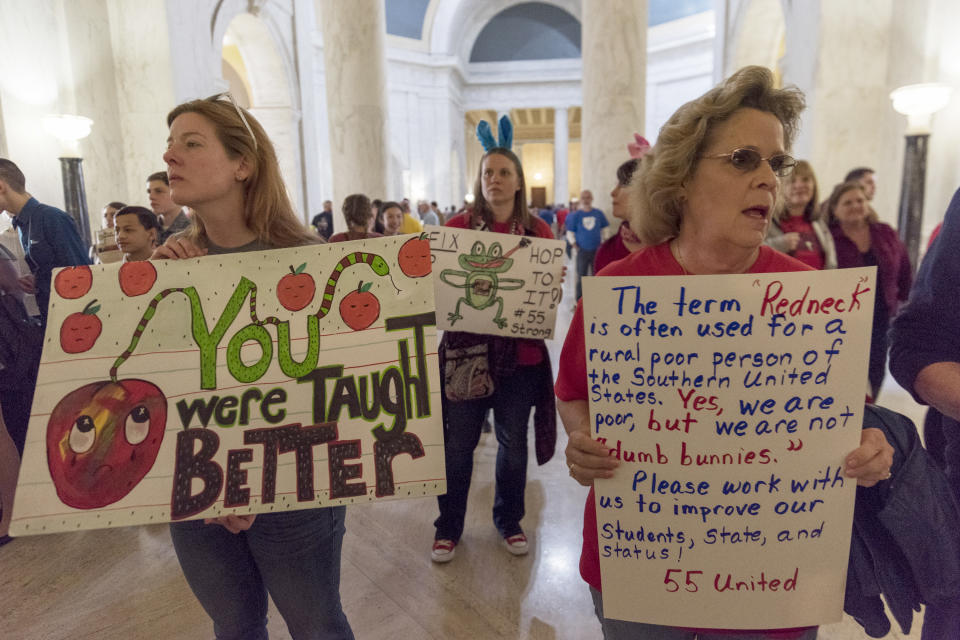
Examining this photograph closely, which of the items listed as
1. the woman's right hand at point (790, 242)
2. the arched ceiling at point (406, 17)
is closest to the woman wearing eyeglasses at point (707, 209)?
the woman's right hand at point (790, 242)

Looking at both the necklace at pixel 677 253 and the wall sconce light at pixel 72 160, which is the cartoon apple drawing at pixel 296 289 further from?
the wall sconce light at pixel 72 160

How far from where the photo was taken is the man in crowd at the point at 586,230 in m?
7.54

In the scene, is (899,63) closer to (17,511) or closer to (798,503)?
(798,503)

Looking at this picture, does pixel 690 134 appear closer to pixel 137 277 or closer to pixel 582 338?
pixel 582 338

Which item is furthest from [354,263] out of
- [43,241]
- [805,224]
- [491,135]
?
[805,224]

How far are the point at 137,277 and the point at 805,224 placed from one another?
357 cm

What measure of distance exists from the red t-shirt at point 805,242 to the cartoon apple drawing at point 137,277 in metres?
3.21

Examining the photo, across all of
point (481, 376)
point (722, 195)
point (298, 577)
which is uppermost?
point (722, 195)

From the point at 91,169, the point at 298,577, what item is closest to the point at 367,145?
the point at 91,169

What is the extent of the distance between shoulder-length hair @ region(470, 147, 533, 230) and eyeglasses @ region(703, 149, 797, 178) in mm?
1583

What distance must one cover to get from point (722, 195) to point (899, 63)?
24.2ft

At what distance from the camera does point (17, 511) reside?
120 centimetres

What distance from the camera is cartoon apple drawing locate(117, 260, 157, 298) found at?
1.34 m

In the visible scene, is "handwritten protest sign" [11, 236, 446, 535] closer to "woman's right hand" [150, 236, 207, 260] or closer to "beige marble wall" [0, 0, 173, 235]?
"woman's right hand" [150, 236, 207, 260]
